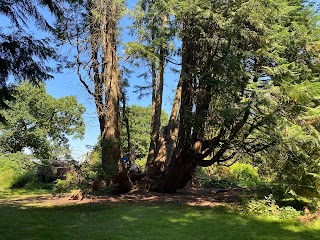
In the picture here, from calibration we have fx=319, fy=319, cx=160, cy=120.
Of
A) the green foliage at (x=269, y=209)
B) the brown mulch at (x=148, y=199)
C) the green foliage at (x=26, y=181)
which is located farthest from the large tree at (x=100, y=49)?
the green foliage at (x=26, y=181)

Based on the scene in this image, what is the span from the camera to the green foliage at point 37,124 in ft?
88.5

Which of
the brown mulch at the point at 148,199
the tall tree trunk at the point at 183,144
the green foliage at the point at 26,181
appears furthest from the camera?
the green foliage at the point at 26,181

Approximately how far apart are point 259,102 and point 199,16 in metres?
2.54

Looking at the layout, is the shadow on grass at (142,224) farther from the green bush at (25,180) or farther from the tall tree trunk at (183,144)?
the green bush at (25,180)

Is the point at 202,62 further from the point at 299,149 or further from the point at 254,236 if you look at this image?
the point at 254,236

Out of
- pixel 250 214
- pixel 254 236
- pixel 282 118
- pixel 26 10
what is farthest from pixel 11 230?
pixel 282 118

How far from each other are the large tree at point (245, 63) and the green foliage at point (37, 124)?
65.7 ft

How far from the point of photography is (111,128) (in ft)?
34.6

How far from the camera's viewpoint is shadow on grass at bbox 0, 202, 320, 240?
5379 mm

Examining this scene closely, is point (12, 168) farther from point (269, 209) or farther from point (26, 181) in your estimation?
point (269, 209)

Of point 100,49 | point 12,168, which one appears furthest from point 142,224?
point 12,168

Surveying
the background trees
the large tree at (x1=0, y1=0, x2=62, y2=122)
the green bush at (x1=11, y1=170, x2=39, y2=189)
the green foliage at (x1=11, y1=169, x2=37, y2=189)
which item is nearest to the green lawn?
the large tree at (x1=0, y1=0, x2=62, y2=122)

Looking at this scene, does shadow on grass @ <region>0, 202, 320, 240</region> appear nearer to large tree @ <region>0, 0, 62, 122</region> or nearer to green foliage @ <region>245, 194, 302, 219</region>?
green foliage @ <region>245, 194, 302, 219</region>

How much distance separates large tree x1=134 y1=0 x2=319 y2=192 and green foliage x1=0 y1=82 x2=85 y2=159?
2001 cm
